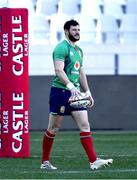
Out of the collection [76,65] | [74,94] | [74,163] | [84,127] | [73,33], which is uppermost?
[73,33]

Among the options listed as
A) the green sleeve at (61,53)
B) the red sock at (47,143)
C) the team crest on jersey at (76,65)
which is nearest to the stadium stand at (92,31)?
the red sock at (47,143)

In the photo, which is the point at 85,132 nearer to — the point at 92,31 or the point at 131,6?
the point at 92,31

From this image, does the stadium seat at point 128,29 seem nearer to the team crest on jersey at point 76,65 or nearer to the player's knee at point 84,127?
the team crest on jersey at point 76,65

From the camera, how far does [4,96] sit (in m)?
11.7

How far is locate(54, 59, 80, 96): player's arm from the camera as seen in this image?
31.1 ft

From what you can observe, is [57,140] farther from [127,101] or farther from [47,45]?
[47,45]

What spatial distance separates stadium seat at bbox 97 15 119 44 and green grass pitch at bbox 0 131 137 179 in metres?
9.76

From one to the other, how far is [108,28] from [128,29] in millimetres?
826

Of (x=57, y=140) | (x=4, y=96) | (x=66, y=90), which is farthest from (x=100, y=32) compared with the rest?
(x=66, y=90)

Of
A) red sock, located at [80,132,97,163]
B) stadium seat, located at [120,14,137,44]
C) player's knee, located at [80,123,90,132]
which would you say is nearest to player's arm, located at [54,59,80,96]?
player's knee, located at [80,123,90,132]

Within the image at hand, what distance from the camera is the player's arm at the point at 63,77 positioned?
9492mm

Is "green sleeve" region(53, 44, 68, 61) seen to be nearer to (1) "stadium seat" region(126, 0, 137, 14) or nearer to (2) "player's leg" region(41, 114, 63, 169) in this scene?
(2) "player's leg" region(41, 114, 63, 169)

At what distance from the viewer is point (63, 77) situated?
9539 mm

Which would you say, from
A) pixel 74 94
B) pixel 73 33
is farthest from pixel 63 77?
pixel 73 33
